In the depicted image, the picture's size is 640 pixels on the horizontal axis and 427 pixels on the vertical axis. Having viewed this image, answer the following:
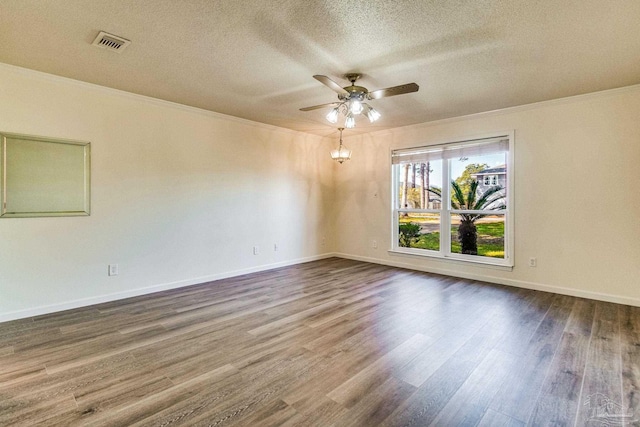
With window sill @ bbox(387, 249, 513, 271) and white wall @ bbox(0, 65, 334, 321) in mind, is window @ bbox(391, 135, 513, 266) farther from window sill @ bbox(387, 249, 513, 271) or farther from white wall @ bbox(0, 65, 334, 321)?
white wall @ bbox(0, 65, 334, 321)

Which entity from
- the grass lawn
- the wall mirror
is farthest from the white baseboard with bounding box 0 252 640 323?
the wall mirror

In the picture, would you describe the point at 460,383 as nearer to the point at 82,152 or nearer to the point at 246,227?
the point at 246,227

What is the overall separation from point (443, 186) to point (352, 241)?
7.13 ft

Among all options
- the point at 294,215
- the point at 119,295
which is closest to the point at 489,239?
the point at 294,215

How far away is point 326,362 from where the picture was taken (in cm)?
238

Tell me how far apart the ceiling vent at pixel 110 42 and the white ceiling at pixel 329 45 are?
0.18 feet

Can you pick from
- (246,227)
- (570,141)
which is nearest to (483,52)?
(570,141)

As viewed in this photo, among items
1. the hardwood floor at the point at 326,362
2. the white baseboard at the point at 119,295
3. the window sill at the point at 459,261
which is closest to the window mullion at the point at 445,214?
the window sill at the point at 459,261

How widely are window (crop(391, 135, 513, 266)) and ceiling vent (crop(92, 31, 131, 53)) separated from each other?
4.41 m

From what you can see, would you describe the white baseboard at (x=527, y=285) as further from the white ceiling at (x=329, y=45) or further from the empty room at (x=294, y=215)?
the white ceiling at (x=329, y=45)

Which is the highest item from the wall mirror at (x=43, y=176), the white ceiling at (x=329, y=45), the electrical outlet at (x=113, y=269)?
the white ceiling at (x=329, y=45)

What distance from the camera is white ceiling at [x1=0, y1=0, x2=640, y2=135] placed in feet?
7.27

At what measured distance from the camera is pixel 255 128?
209 inches

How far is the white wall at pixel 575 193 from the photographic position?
3699 mm
